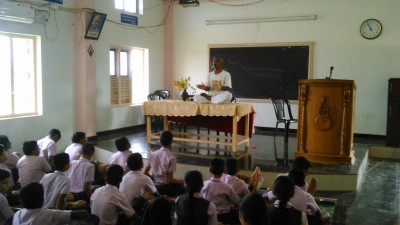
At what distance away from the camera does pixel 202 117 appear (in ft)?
21.3

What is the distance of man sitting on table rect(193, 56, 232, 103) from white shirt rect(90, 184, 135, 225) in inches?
128

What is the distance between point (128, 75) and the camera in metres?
9.51

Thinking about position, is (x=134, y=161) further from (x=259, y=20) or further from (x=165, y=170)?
(x=259, y=20)

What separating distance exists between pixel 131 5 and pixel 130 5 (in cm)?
4

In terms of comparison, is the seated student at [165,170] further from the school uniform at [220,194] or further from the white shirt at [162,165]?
the school uniform at [220,194]

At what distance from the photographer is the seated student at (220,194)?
334cm

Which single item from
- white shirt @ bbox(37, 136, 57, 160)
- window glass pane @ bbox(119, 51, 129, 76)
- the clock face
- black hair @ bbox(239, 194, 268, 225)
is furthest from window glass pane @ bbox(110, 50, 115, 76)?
black hair @ bbox(239, 194, 268, 225)

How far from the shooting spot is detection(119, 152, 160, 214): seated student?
346 centimetres

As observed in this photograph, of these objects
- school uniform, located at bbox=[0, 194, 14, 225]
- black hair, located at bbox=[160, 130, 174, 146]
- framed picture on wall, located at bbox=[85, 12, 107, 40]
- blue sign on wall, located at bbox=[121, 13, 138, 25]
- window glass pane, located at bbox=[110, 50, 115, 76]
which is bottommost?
school uniform, located at bbox=[0, 194, 14, 225]

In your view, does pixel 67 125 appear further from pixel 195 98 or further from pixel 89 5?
pixel 195 98

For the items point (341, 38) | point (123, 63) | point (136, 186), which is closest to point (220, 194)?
point (136, 186)

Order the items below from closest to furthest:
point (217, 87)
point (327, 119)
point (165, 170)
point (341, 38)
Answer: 1. point (165, 170)
2. point (327, 119)
3. point (217, 87)
4. point (341, 38)

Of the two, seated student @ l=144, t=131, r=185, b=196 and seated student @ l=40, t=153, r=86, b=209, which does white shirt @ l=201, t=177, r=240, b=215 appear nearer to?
seated student @ l=144, t=131, r=185, b=196

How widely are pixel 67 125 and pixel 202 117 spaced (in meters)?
2.92
